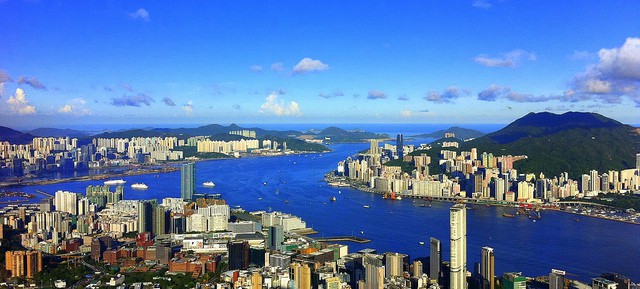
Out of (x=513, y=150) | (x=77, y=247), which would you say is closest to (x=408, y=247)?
(x=77, y=247)

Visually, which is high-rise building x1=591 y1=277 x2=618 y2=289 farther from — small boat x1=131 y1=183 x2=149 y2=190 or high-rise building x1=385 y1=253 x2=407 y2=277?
small boat x1=131 y1=183 x2=149 y2=190

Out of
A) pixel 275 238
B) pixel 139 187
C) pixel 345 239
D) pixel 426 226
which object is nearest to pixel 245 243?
pixel 275 238

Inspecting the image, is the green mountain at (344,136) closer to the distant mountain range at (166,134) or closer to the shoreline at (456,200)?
the distant mountain range at (166,134)

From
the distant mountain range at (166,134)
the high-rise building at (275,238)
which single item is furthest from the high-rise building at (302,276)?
the distant mountain range at (166,134)

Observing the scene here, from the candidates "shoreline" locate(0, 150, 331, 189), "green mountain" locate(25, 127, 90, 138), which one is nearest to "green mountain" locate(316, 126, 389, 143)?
"shoreline" locate(0, 150, 331, 189)

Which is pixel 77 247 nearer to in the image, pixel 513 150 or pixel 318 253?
pixel 318 253

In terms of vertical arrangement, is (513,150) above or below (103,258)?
above
